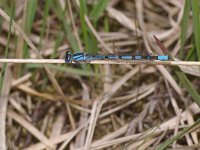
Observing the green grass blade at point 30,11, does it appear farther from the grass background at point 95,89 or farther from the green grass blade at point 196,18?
the green grass blade at point 196,18

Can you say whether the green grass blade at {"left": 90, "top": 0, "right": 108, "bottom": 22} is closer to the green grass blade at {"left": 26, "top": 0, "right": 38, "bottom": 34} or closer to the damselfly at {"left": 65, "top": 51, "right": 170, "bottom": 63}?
the green grass blade at {"left": 26, "top": 0, "right": 38, "bottom": 34}

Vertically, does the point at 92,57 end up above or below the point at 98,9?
below

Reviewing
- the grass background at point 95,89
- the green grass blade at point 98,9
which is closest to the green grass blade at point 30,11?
the grass background at point 95,89

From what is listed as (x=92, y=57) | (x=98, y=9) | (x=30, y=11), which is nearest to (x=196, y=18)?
(x=92, y=57)

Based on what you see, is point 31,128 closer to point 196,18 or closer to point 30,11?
point 30,11

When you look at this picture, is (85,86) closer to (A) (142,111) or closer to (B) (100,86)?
Result: (B) (100,86)

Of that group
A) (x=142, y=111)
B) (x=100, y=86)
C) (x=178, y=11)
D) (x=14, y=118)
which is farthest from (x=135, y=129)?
(x=178, y=11)

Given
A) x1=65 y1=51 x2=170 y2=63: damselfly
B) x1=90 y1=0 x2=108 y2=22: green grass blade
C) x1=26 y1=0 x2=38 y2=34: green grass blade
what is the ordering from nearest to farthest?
x1=65 y1=51 x2=170 y2=63: damselfly → x1=26 y1=0 x2=38 y2=34: green grass blade → x1=90 y1=0 x2=108 y2=22: green grass blade

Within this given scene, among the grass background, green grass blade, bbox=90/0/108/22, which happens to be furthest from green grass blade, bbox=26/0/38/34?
green grass blade, bbox=90/0/108/22

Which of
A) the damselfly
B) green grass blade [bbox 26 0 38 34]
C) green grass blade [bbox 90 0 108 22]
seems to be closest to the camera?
the damselfly
